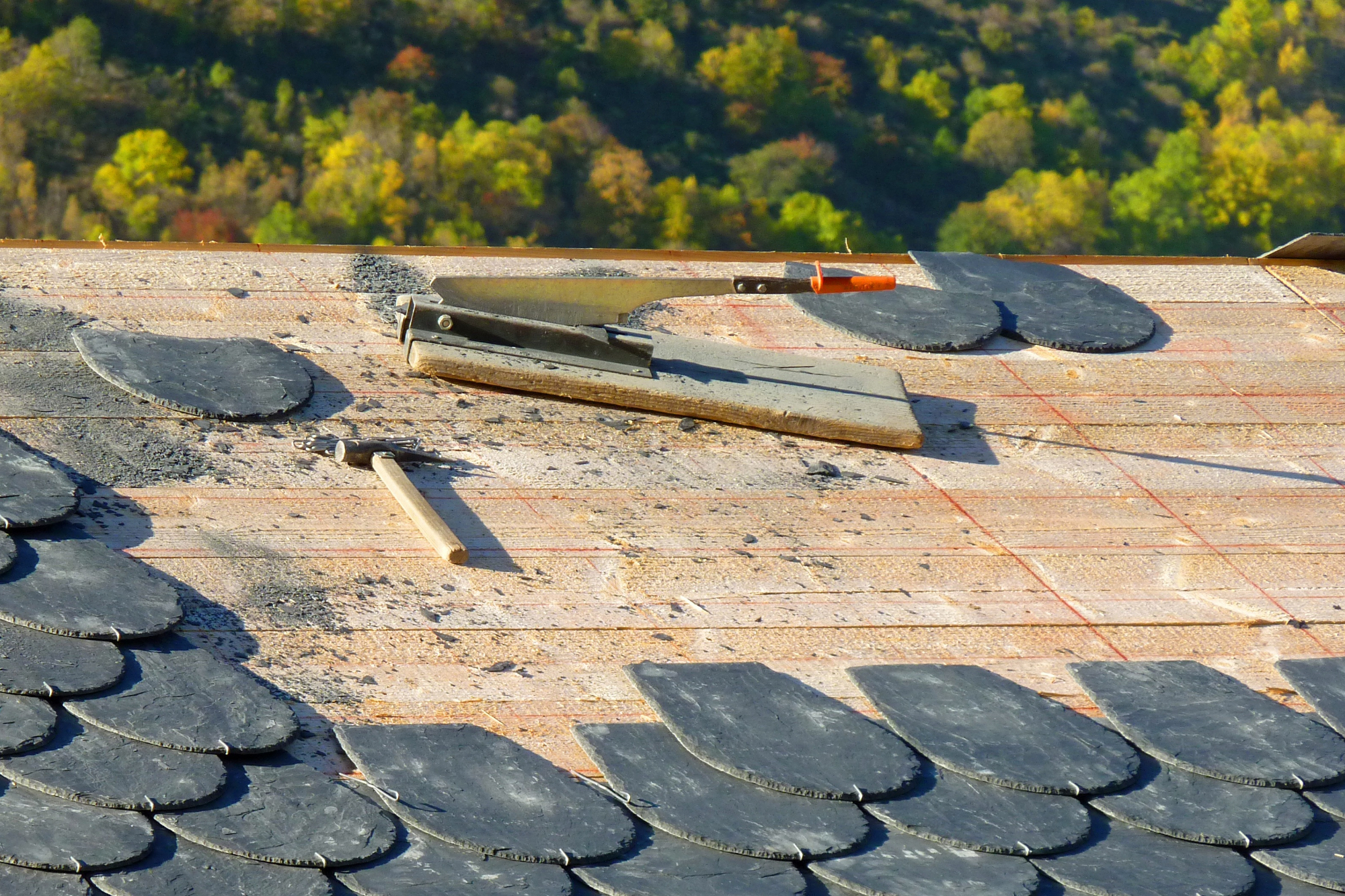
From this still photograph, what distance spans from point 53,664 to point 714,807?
1524 mm

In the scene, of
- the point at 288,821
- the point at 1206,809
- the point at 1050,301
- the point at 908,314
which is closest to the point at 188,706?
the point at 288,821

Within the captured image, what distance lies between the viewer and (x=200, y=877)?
2965mm

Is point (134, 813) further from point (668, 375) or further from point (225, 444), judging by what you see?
point (668, 375)

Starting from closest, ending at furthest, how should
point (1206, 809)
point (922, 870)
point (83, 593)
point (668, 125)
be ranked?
point (922, 870) < point (1206, 809) < point (83, 593) < point (668, 125)

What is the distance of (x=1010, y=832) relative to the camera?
346 cm

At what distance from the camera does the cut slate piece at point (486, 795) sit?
3189 mm

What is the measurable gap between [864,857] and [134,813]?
5.01ft

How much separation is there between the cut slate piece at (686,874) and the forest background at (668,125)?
1932 inches

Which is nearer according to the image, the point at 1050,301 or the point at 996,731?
the point at 996,731

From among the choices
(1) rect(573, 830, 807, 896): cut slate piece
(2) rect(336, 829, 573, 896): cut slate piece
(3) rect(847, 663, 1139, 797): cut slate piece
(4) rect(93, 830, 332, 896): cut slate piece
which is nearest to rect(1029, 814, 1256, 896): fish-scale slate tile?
(3) rect(847, 663, 1139, 797): cut slate piece

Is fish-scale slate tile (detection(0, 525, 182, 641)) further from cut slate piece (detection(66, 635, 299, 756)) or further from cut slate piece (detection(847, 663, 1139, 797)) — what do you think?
cut slate piece (detection(847, 663, 1139, 797))

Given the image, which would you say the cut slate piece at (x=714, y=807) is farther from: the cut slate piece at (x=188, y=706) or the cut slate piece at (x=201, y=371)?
the cut slate piece at (x=201, y=371)

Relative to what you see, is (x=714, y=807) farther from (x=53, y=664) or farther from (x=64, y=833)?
(x=53, y=664)

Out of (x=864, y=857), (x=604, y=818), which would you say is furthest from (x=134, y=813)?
(x=864, y=857)
